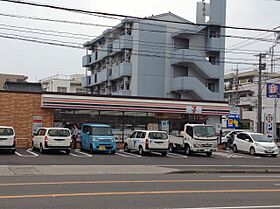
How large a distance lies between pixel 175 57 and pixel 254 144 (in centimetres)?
2233

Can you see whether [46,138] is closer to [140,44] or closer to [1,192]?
[1,192]

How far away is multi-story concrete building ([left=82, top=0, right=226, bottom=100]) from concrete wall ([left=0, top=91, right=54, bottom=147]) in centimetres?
2059

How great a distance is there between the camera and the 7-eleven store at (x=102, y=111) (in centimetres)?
3291

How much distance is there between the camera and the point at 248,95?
270ft

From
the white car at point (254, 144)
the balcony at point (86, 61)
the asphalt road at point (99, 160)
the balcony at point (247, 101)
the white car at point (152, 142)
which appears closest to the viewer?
the asphalt road at point (99, 160)

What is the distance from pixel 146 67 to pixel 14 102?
2294cm

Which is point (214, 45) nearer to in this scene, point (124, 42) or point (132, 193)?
point (124, 42)

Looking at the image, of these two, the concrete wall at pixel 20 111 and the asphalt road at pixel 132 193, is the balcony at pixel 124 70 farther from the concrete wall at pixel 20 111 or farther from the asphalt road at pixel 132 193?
the asphalt road at pixel 132 193

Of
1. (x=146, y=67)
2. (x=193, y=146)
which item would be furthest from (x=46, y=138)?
(x=146, y=67)

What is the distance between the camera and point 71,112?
113 ft

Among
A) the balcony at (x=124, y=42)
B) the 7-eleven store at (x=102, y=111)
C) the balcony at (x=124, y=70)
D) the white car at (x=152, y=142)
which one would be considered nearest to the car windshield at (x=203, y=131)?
the white car at (x=152, y=142)

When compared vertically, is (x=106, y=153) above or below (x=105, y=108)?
below

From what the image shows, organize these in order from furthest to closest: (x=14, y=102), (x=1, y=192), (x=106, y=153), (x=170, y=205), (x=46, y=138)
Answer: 1. (x=14, y=102)
2. (x=106, y=153)
3. (x=46, y=138)
4. (x=1, y=192)
5. (x=170, y=205)

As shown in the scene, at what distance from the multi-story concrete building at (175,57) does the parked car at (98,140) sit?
22.4 meters
